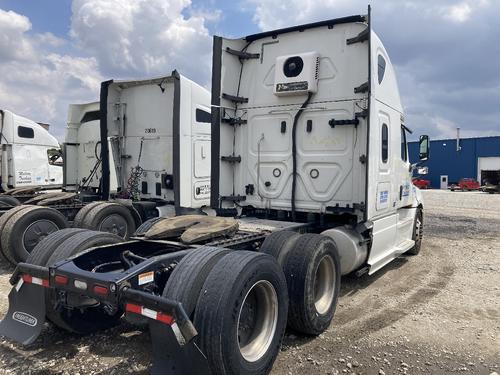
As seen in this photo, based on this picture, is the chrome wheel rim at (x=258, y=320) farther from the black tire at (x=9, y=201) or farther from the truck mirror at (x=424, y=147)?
the black tire at (x=9, y=201)

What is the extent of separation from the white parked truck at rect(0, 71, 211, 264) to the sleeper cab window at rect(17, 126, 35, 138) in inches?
127

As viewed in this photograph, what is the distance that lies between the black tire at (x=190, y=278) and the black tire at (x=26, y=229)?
4.74 m

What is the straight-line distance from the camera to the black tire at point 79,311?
3824mm

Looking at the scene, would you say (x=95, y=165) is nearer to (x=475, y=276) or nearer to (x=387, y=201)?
(x=387, y=201)

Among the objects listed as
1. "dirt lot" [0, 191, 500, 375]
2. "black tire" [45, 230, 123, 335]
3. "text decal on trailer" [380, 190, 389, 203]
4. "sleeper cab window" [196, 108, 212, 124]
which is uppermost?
"sleeper cab window" [196, 108, 212, 124]

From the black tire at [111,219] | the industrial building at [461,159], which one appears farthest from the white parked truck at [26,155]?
the industrial building at [461,159]

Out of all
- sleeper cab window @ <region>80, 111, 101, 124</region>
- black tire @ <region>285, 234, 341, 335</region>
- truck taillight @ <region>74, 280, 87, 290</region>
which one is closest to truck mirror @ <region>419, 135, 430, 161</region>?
black tire @ <region>285, 234, 341, 335</region>

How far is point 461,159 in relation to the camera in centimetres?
4612

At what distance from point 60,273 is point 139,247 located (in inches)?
43.3

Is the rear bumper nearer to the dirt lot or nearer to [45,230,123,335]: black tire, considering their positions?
[45,230,123,335]: black tire

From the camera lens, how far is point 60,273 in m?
3.36

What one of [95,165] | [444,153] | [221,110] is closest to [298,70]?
[221,110]

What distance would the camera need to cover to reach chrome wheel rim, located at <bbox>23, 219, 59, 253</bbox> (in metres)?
7.00

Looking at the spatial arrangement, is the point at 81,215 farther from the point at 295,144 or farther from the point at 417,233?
the point at 417,233
